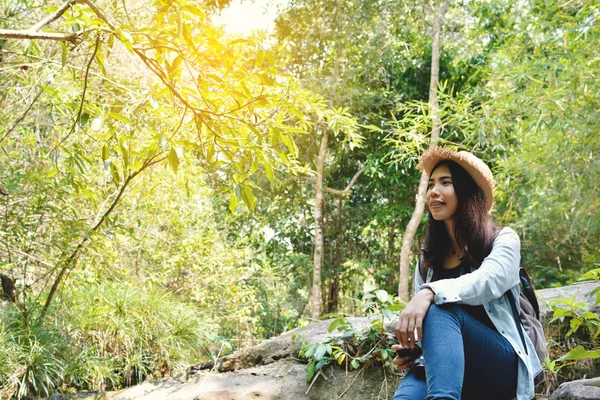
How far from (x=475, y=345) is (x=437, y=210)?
44 centimetres

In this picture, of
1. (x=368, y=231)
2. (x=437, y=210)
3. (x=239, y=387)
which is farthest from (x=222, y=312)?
(x=437, y=210)

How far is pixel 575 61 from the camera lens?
3.37 m

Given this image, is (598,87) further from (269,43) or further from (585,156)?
(269,43)

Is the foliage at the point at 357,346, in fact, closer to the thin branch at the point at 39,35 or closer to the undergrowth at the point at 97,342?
the undergrowth at the point at 97,342

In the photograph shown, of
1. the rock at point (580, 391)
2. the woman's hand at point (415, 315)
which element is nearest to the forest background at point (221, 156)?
the woman's hand at point (415, 315)

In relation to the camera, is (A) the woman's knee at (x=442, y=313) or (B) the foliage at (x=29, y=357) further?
(B) the foliage at (x=29, y=357)

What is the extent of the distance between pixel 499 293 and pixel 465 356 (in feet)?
0.63

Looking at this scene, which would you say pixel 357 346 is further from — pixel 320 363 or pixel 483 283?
pixel 483 283

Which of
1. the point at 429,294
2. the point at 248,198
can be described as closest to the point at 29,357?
the point at 248,198

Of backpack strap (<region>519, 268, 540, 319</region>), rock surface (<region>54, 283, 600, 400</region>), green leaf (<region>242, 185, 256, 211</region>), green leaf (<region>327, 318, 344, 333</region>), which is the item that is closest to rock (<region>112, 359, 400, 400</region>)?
rock surface (<region>54, 283, 600, 400</region>)

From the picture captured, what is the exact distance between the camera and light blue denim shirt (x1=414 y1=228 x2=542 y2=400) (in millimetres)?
1396

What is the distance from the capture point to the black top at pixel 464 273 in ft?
4.96

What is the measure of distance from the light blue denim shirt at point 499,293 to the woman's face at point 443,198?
0.21 metres

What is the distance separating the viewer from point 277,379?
2469 millimetres
